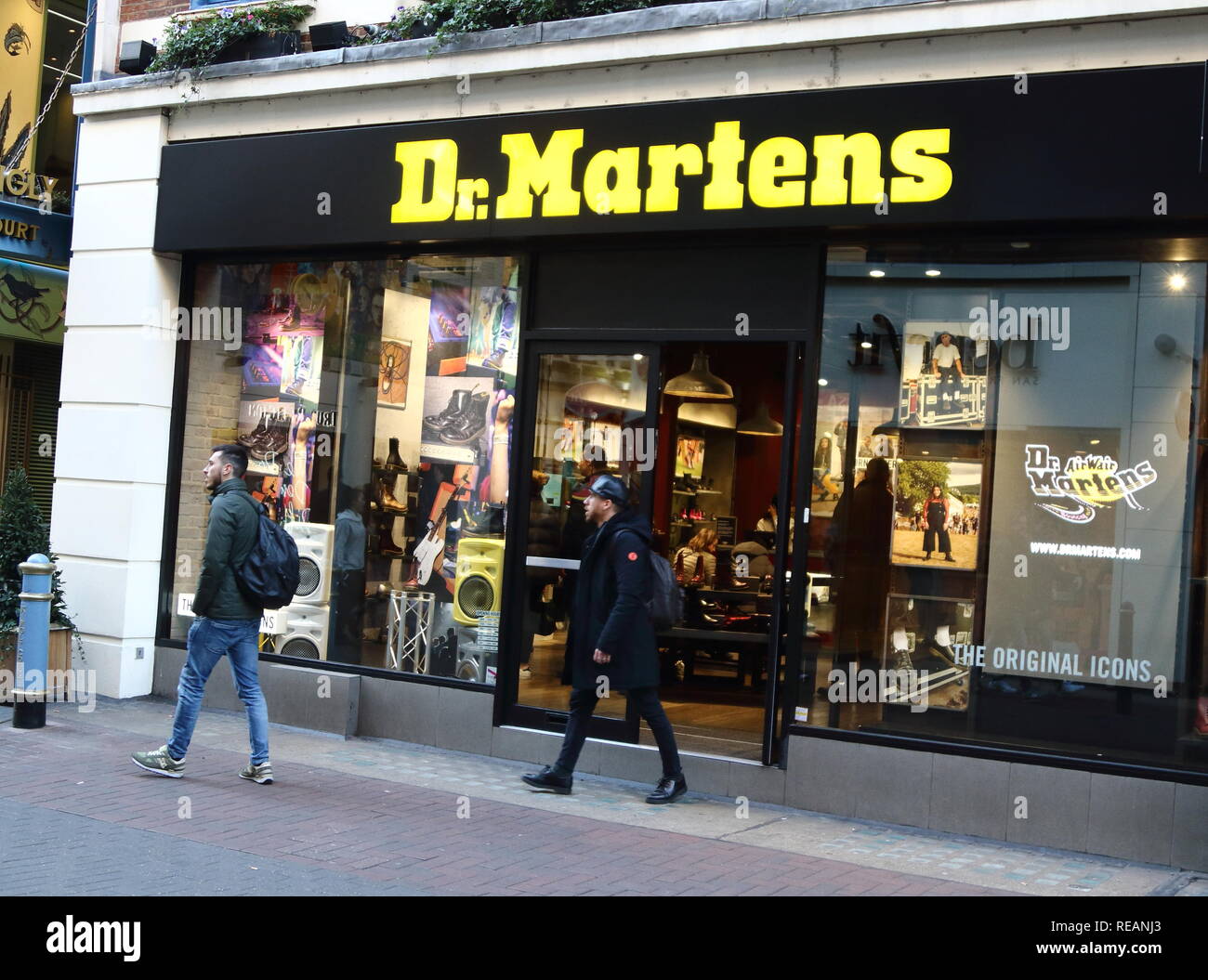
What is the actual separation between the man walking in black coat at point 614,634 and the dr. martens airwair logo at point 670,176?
2007mm

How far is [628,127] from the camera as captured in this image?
8.89m

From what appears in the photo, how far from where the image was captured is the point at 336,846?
6668mm

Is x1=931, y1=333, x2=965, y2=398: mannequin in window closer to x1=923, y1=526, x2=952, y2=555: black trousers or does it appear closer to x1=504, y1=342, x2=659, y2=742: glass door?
x1=923, y1=526, x2=952, y2=555: black trousers

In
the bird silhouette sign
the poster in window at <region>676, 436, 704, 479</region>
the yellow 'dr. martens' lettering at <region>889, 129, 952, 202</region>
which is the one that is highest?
the yellow 'dr. martens' lettering at <region>889, 129, 952, 202</region>

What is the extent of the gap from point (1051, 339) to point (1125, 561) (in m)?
1.37

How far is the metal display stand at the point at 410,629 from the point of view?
32.7 ft

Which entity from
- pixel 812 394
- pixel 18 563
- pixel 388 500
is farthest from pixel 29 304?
pixel 812 394

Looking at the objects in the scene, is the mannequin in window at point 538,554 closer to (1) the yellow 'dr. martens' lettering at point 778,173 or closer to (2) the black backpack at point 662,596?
(2) the black backpack at point 662,596

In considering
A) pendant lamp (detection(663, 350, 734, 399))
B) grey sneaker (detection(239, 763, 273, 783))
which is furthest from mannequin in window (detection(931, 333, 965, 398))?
grey sneaker (detection(239, 763, 273, 783))

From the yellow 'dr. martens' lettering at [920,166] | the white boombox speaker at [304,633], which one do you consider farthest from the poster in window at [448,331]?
the yellow 'dr. martens' lettering at [920,166]

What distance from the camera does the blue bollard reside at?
30.1 ft

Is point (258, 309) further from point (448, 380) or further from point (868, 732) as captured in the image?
point (868, 732)

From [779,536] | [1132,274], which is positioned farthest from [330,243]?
[1132,274]

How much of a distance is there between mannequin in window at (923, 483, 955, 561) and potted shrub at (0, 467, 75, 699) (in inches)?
253
